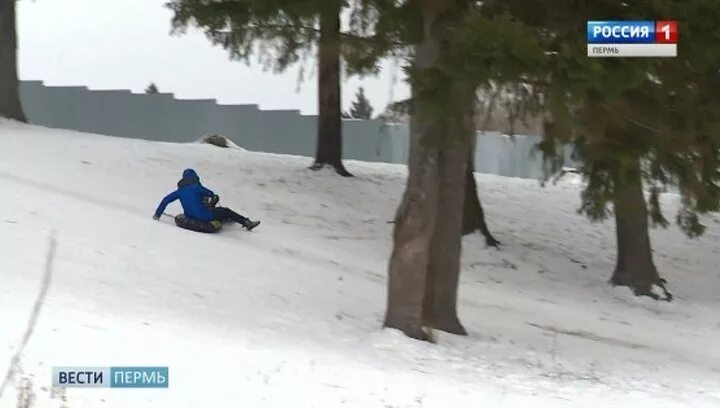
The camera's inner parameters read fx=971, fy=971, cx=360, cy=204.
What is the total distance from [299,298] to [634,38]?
4.47 m

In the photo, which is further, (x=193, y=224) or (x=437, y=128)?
(x=193, y=224)

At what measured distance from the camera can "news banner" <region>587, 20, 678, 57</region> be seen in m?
7.68

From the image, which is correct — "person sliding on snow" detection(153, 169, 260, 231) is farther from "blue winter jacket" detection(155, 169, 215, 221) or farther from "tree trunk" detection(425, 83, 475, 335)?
"tree trunk" detection(425, 83, 475, 335)

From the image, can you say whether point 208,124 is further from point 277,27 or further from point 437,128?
point 437,128

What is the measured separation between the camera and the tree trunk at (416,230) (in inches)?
355

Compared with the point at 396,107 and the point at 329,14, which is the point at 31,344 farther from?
the point at 329,14

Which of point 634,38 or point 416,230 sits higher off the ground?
point 634,38

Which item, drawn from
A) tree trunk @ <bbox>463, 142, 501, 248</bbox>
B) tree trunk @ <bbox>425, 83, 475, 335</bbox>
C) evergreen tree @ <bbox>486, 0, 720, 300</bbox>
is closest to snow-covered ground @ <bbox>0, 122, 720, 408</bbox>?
tree trunk @ <bbox>463, 142, 501, 248</bbox>

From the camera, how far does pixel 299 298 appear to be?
1042cm

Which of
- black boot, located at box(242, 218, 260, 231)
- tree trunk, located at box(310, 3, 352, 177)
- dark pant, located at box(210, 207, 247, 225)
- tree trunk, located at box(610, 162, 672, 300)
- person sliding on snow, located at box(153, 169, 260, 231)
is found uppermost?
tree trunk, located at box(310, 3, 352, 177)

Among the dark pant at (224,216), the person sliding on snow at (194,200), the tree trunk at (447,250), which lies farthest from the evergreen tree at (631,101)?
the person sliding on snow at (194,200)

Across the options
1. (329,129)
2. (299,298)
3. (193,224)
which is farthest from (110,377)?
(329,129)

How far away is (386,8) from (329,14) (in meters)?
0.55

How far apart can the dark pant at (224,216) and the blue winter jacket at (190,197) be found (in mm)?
142
